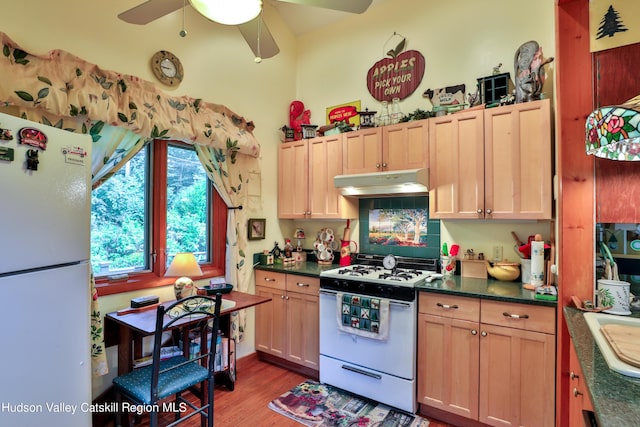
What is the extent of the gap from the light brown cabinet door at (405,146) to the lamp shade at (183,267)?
176cm

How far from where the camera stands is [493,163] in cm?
236

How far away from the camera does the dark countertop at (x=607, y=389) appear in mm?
804

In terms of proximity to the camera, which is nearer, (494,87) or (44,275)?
(44,275)

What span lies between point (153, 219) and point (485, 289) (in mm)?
2548

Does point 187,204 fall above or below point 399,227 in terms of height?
above

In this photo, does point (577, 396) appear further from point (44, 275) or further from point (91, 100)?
point (91, 100)

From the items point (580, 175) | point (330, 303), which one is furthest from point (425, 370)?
point (580, 175)

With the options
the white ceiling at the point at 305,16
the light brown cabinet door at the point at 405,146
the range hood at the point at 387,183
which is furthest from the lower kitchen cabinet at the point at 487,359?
the white ceiling at the point at 305,16

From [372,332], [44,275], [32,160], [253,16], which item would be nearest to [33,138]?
[32,160]

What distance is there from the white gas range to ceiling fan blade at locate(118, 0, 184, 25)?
2.08m

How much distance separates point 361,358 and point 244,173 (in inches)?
77.4

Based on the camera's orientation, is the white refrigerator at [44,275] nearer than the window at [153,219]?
Yes

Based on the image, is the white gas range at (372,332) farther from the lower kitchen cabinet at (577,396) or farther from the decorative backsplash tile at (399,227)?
the lower kitchen cabinet at (577,396)

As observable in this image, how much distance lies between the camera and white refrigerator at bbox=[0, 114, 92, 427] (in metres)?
1.25
